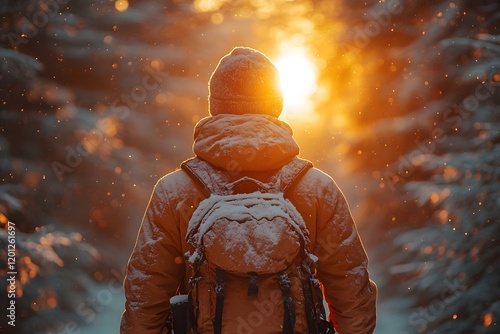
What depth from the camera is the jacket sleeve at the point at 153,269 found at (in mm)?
2338

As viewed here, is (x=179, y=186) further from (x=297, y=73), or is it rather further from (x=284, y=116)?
(x=284, y=116)

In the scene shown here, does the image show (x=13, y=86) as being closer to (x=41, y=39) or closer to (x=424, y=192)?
(x=41, y=39)

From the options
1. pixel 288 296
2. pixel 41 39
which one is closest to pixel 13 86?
pixel 41 39

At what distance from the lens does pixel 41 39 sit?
909 cm

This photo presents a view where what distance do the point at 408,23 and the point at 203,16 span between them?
6.22 meters

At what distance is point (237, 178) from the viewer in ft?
7.52

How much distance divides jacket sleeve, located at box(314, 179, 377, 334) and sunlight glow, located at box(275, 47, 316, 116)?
1056cm

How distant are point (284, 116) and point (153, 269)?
44.5 ft

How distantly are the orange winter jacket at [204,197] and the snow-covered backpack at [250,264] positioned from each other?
123 millimetres
